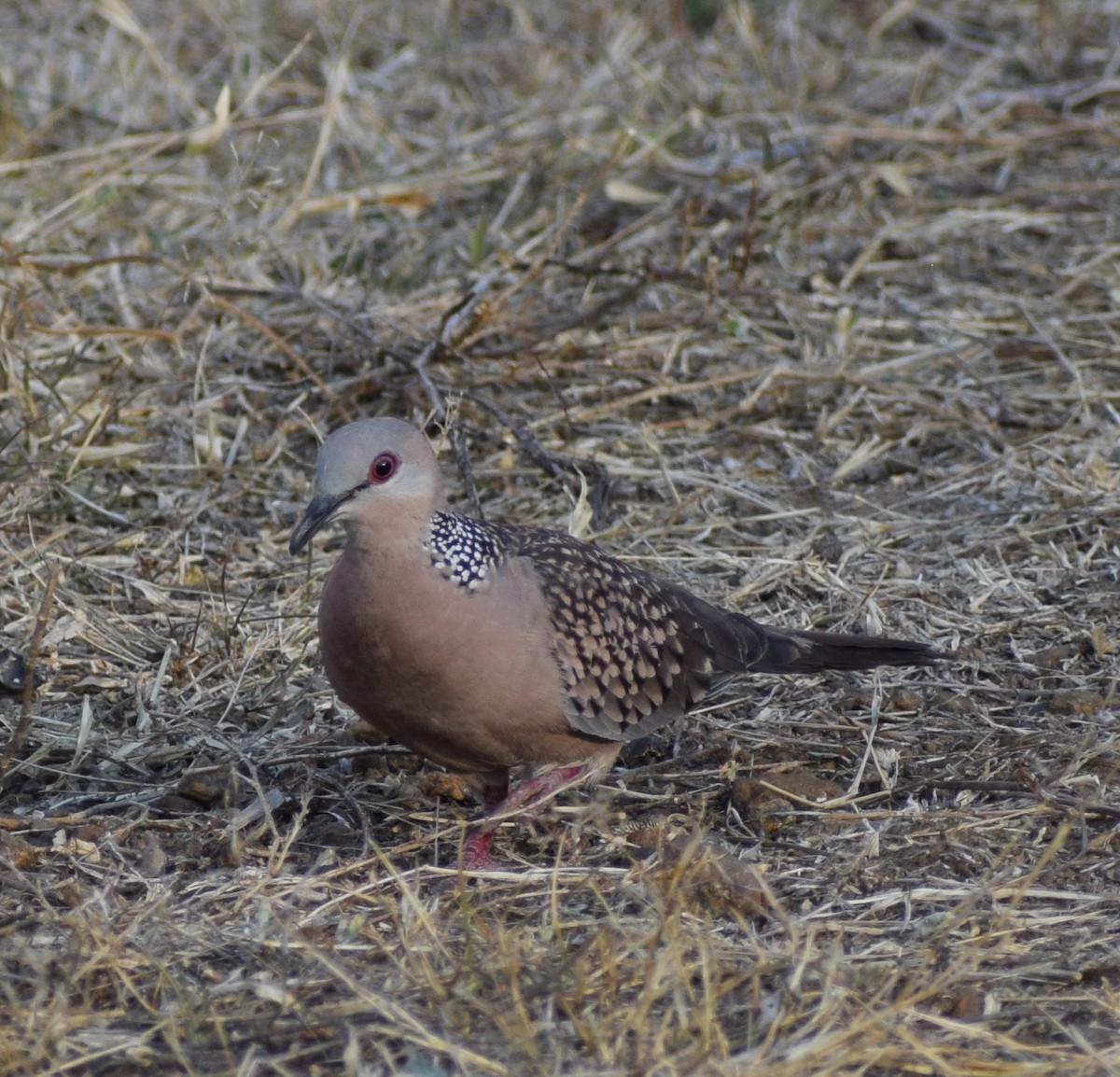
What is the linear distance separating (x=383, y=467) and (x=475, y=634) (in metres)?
0.40

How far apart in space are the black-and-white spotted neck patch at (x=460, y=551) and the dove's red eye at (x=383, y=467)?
0.45ft

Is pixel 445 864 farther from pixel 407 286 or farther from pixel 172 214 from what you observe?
pixel 172 214

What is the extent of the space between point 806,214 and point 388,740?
3.42 m

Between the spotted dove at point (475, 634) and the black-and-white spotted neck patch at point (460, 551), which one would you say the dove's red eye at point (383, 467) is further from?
the black-and-white spotted neck patch at point (460, 551)

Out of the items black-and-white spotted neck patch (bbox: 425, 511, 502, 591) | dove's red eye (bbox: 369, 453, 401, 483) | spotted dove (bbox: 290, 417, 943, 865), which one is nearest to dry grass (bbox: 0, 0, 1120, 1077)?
spotted dove (bbox: 290, 417, 943, 865)

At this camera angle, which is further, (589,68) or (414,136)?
(589,68)

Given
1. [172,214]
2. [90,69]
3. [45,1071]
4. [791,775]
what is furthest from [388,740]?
[90,69]

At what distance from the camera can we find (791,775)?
389 centimetres

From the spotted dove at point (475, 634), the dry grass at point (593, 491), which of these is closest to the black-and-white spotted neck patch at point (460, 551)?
the spotted dove at point (475, 634)

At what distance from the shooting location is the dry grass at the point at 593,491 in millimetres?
2902

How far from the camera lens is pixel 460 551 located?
3518 mm

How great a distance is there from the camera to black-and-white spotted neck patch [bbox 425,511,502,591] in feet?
11.4

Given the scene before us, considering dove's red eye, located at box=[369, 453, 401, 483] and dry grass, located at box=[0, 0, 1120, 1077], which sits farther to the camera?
dove's red eye, located at box=[369, 453, 401, 483]

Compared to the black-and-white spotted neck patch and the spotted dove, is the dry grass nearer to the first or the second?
the spotted dove
